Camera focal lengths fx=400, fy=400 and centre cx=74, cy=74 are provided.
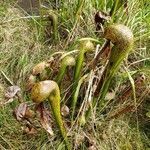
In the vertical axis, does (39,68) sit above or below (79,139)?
above

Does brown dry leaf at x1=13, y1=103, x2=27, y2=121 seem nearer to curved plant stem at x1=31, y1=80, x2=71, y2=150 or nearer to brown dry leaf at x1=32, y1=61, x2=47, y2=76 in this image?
curved plant stem at x1=31, y1=80, x2=71, y2=150

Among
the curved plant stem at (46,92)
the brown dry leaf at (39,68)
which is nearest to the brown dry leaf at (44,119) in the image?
the curved plant stem at (46,92)

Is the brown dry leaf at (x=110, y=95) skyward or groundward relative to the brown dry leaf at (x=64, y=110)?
groundward

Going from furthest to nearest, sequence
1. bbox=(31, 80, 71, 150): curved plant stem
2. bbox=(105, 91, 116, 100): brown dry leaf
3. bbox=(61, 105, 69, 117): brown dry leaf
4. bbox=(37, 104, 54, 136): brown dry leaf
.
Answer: bbox=(105, 91, 116, 100): brown dry leaf < bbox=(61, 105, 69, 117): brown dry leaf < bbox=(37, 104, 54, 136): brown dry leaf < bbox=(31, 80, 71, 150): curved plant stem

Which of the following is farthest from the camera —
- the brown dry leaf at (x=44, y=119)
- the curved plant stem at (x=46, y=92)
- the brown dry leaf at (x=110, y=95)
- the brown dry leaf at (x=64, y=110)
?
the brown dry leaf at (x=110, y=95)

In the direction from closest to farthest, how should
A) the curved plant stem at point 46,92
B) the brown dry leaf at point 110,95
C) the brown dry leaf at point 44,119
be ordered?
the curved plant stem at point 46,92 → the brown dry leaf at point 44,119 → the brown dry leaf at point 110,95

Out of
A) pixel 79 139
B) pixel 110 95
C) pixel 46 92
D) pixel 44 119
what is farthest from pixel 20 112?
pixel 110 95

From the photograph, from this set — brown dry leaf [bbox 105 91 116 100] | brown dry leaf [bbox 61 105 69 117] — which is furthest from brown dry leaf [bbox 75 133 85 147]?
brown dry leaf [bbox 105 91 116 100]

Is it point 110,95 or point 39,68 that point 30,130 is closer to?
point 39,68

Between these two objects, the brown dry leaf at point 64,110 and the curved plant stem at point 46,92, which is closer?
the curved plant stem at point 46,92

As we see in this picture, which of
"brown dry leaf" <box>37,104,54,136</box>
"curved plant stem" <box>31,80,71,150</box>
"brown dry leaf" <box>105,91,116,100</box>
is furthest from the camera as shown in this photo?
"brown dry leaf" <box>105,91,116,100</box>

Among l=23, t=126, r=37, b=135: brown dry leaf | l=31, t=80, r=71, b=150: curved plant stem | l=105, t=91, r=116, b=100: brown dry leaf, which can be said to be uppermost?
l=31, t=80, r=71, b=150: curved plant stem

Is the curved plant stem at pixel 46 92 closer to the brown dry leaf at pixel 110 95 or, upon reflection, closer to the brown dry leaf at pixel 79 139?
the brown dry leaf at pixel 79 139

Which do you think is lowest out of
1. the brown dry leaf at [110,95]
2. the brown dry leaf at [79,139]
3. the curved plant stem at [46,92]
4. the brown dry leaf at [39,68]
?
the brown dry leaf at [79,139]
